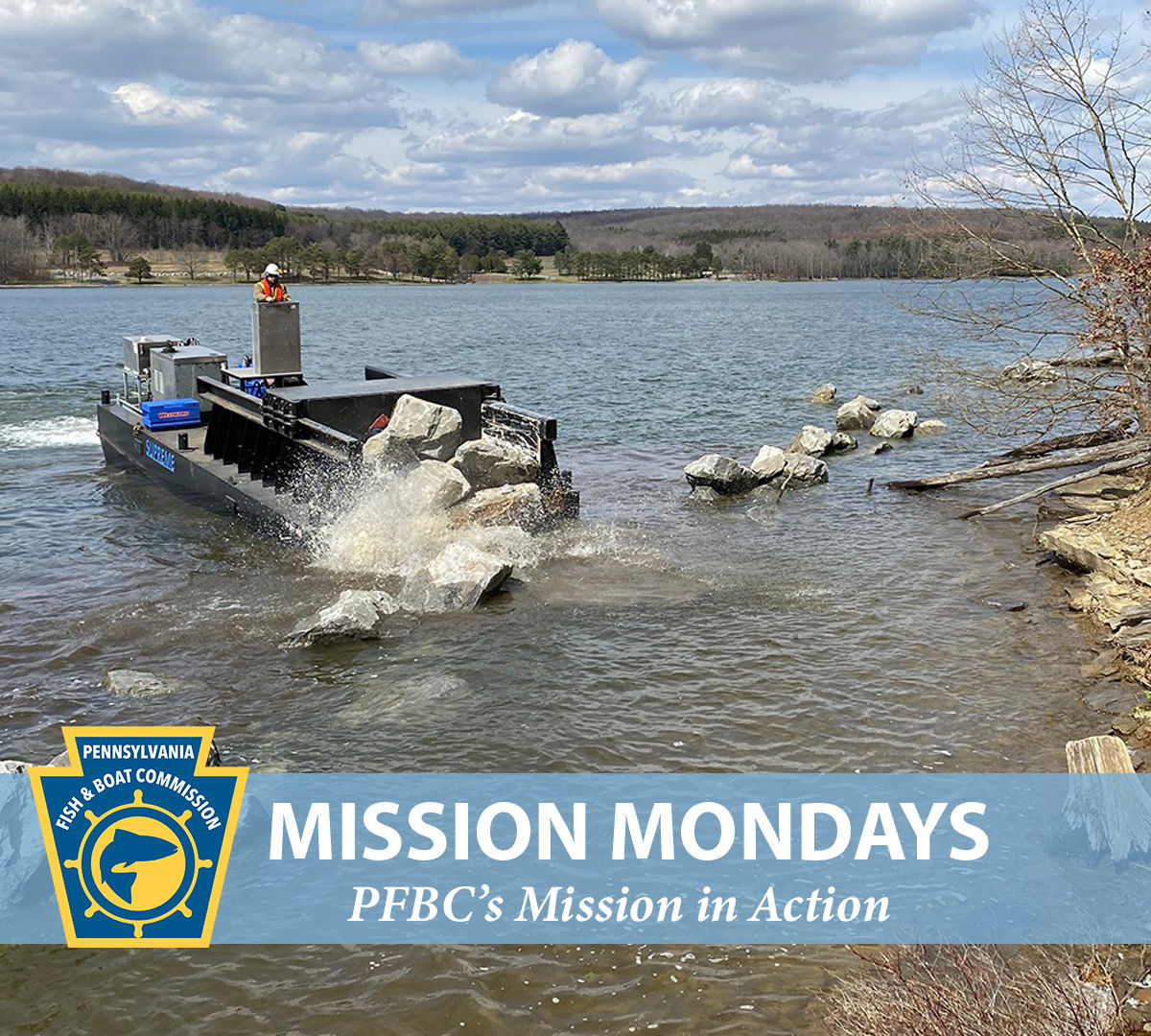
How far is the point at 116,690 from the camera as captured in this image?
10586mm

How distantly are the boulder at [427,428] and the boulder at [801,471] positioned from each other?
6.97 meters

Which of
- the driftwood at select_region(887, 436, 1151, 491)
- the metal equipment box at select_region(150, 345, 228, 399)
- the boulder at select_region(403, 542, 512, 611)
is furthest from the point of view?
the metal equipment box at select_region(150, 345, 228, 399)

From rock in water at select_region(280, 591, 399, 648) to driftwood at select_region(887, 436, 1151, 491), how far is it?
36.6 ft

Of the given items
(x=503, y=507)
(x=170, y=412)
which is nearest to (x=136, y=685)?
(x=503, y=507)

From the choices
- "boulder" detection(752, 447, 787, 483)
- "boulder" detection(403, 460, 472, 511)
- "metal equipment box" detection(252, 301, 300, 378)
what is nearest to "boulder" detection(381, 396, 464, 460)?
"boulder" detection(403, 460, 472, 511)

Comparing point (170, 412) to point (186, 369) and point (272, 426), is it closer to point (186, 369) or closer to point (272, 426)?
point (186, 369)

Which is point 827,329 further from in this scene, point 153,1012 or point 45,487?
point 153,1012

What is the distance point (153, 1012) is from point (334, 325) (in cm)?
7501

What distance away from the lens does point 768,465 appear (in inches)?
829

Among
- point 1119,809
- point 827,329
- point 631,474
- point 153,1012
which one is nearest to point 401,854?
point 153,1012

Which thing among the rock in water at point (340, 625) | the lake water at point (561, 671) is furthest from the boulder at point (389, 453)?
the rock in water at point (340, 625)

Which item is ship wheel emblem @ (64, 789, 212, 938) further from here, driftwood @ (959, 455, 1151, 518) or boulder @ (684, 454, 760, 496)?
boulder @ (684, 454, 760, 496)

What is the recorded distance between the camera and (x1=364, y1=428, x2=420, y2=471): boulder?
16.4 m

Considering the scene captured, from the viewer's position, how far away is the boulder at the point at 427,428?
17.0m
